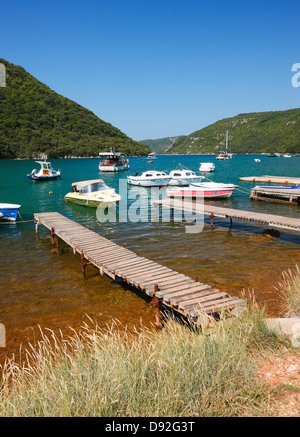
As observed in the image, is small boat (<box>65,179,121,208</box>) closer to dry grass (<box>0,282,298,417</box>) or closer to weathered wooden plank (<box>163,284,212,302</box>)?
weathered wooden plank (<box>163,284,212,302</box>)

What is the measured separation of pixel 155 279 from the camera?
9.12 metres

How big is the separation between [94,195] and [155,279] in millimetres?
19756

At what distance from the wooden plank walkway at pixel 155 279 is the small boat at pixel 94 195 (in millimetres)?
11967

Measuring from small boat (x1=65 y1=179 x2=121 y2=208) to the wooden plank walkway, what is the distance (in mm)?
11967

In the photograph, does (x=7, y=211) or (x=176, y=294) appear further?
(x=7, y=211)

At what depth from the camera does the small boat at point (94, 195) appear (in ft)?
89.1

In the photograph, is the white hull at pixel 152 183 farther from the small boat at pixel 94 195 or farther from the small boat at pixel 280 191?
the small boat at pixel 280 191

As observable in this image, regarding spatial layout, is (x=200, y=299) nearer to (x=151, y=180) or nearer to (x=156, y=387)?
(x=156, y=387)

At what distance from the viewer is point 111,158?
82.8 meters

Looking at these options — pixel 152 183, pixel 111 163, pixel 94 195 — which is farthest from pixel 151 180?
pixel 111 163

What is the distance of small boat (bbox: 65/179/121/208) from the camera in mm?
27156

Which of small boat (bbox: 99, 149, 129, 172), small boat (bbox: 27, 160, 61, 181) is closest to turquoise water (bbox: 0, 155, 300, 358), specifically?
small boat (bbox: 27, 160, 61, 181)

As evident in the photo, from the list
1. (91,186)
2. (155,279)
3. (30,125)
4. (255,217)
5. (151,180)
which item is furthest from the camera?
(30,125)
